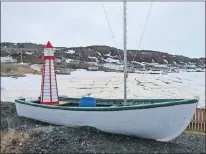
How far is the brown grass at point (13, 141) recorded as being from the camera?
814cm

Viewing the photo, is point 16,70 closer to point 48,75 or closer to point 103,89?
point 103,89

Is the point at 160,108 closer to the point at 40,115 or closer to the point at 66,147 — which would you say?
the point at 66,147

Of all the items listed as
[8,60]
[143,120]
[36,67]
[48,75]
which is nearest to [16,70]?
[36,67]

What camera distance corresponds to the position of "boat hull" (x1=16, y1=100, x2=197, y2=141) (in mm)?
8594

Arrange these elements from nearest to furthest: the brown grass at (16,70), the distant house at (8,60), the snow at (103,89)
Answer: the snow at (103,89), the brown grass at (16,70), the distant house at (8,60)

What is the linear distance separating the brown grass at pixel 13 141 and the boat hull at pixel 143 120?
5.11 feet

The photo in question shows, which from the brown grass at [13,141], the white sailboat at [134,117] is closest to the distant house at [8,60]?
the white sailboat at [134,117]

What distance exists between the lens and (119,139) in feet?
29.4

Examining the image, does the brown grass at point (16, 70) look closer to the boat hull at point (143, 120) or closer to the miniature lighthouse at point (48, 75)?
the miniature lighthouse at point (48, 75)

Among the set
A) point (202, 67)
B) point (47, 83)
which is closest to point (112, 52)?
point (202, 67)

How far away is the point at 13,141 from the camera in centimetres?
849

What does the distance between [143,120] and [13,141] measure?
3370 millimetres

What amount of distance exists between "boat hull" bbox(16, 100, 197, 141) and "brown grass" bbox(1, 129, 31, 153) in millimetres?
1557

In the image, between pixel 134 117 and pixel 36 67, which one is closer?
pixel 134 117
